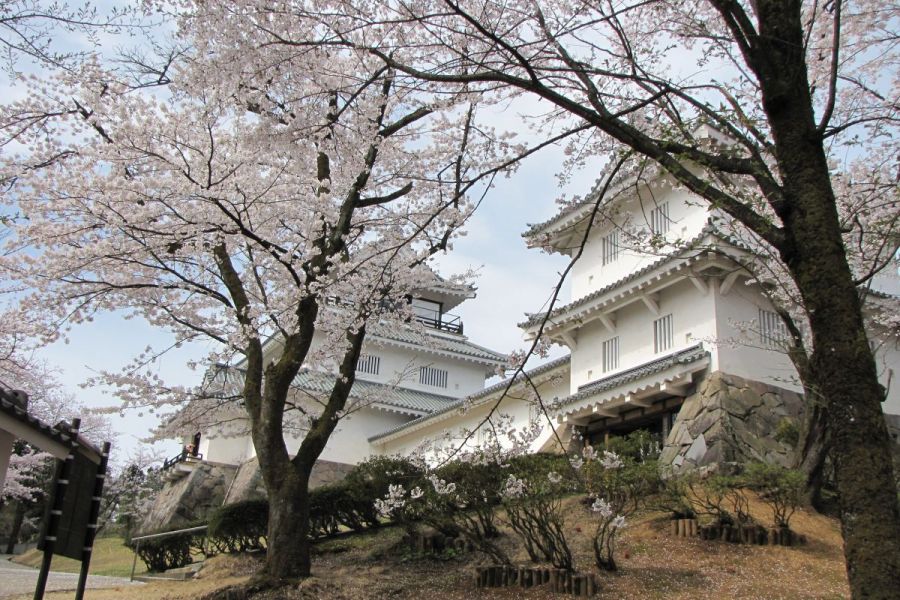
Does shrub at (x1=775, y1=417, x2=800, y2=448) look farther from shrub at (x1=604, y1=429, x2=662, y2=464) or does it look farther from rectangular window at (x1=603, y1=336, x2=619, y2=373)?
rectangular window at (x1=603, y1=336, x2=619, y2=373)

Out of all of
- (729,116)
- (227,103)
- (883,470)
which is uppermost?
(227,103)

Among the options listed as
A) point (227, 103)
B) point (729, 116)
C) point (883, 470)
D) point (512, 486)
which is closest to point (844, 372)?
point (883, 470)

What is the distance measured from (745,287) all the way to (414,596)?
9.26 meters

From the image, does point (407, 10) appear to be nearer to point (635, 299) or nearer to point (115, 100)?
point (115, 100)

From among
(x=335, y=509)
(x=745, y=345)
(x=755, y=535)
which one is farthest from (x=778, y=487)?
(x=335, y=509)

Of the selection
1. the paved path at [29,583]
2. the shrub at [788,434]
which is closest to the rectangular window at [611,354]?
the shrub at [788,434]

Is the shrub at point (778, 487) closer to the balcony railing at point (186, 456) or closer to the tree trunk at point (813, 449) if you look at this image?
the tree trunk at point (813, 449)

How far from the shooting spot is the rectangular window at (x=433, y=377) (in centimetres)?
2941

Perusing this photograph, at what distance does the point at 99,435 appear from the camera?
33.5 metres

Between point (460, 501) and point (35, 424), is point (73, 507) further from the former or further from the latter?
point (460, 501)

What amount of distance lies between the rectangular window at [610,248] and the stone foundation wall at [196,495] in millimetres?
16758

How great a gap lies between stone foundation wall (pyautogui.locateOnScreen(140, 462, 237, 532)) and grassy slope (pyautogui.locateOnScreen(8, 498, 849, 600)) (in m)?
14.3

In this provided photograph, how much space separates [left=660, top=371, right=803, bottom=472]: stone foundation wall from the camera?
1262 centimetres

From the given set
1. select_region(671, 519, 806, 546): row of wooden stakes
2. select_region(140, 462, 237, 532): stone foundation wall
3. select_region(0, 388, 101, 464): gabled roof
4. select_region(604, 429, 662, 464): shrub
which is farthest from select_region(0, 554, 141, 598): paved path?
select_region(671, 519, 806, 546): row of wooden stakes
